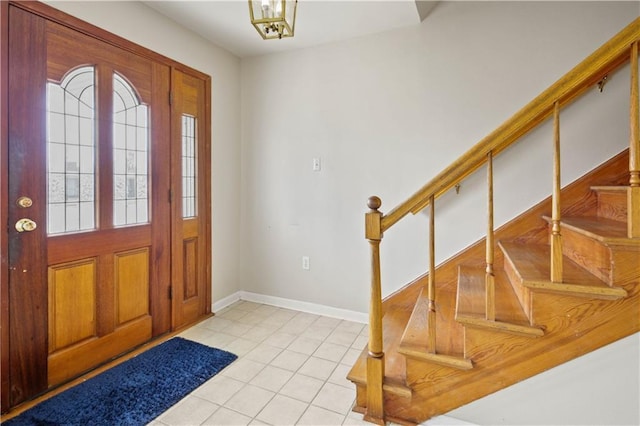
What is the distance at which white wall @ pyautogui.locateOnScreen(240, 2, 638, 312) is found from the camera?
2.09 metres

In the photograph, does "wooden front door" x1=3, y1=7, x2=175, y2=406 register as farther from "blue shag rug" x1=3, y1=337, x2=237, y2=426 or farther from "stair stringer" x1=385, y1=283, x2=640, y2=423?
"stair stringer" x1=385, y1=283, x2=640, y2=423

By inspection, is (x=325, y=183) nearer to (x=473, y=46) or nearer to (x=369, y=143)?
(x=369, y=143)

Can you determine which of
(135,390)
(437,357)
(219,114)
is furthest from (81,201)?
(437,357)

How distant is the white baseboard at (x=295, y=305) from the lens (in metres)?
2.77

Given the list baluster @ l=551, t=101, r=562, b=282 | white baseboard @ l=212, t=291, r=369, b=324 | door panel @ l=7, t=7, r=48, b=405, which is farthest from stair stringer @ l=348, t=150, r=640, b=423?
door panel @ l=7, t=7, r=48, b=405

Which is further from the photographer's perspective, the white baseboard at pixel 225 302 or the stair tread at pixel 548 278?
the white baseboard at pixel 225 302

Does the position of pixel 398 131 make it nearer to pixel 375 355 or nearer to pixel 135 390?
pixel 375 355

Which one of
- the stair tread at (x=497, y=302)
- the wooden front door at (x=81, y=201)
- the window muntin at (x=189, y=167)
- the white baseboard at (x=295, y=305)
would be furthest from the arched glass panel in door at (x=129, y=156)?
the stair tread at (x=497, y=302)

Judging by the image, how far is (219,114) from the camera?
9.68 feet

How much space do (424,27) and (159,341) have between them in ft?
10.1

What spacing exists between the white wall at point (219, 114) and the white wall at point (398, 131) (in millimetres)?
116

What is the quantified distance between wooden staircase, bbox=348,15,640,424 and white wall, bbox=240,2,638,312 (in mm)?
371

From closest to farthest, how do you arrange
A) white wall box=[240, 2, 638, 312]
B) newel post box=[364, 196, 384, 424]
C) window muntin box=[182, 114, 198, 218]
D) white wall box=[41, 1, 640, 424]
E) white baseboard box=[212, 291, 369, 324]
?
newel post box=[364, 196, 384, 424], white wall box=[41, 1, 640, 424], white wall box=[240, 2, 638, 312], window muntin box=[182, 114, 198, 218], white baseboard box=[212, 291, 369, 324]

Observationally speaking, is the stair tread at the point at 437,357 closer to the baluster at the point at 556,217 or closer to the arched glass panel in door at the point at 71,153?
the baluster at the point at 556,217
